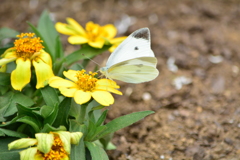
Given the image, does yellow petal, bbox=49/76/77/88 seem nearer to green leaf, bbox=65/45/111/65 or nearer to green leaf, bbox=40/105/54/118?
green leaf, bbox=40/105/54/118

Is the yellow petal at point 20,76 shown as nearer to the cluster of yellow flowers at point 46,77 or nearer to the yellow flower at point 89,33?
the cluster of yellow flowers at point 46,77

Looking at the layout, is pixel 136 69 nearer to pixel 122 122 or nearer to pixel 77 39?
pixel 122 122

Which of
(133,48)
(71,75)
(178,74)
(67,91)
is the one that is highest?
(178,74)

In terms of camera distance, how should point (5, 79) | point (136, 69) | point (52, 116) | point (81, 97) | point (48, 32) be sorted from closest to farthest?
1. point (81, 97)
2. point (52, 116)
3. point (5, 79)
4. point (136, 69)
5. point (48, 32)

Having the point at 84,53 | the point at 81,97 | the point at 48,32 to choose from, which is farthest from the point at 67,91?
the point at 48,32

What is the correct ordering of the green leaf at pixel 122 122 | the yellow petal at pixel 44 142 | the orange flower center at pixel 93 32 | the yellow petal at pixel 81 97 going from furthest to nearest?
the orange flower center at pixel 93 32
the green leaf at pixel 122 122
the yellow petal at pixel 81 97
the yellow petal at pixel 44 142

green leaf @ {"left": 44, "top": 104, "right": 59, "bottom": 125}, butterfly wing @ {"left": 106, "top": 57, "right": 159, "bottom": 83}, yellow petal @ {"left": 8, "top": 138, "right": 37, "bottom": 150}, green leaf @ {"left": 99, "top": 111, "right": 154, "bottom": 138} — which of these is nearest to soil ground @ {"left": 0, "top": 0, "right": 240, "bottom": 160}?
green leaf @ {"left": 99, "top": 111, "right": 154, "bottom": 138}

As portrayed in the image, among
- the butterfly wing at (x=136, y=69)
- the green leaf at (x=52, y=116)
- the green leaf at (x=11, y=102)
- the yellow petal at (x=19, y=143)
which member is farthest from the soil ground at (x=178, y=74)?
the yellow petal at (x=19, y=143)
